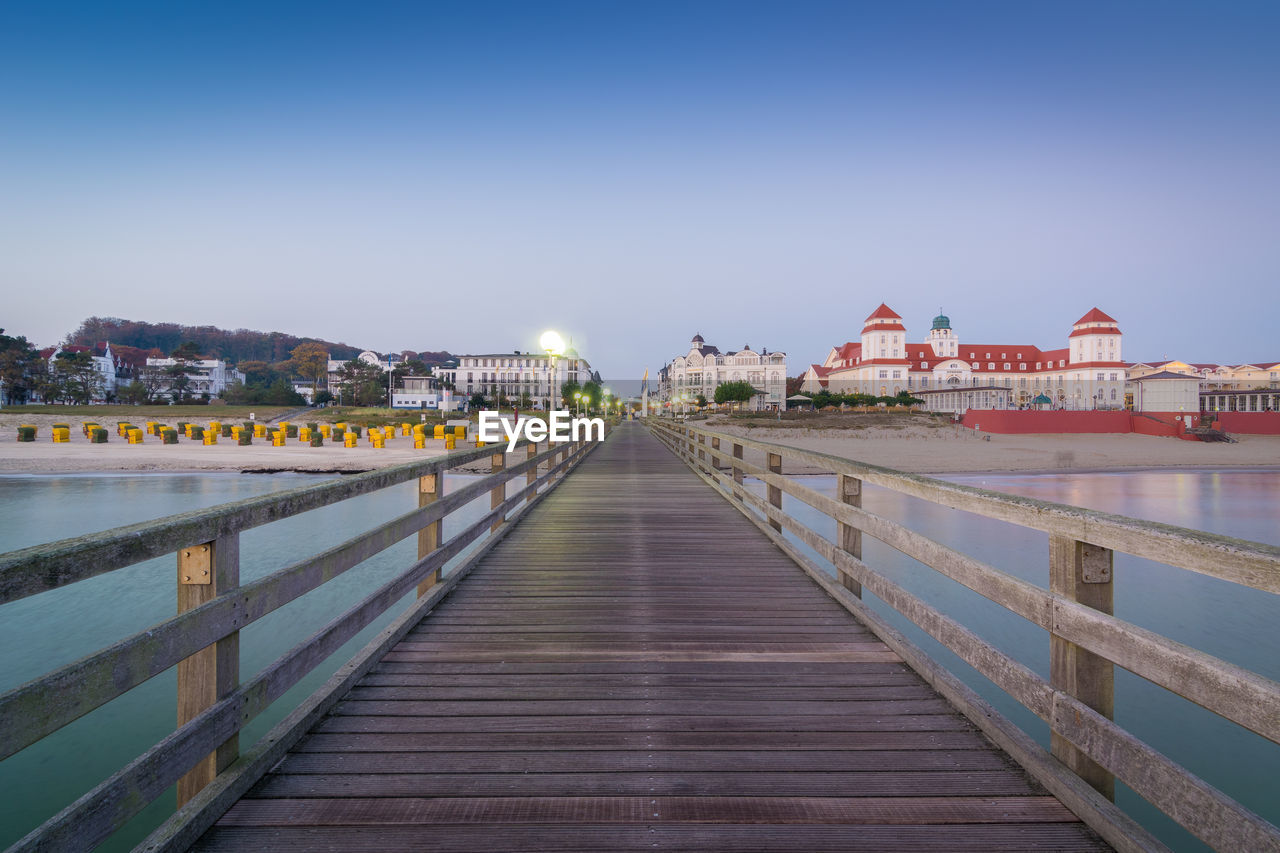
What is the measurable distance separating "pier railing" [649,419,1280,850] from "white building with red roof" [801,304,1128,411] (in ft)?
266

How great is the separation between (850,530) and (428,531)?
2.94m

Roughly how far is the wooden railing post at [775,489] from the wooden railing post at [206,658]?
5.03 m

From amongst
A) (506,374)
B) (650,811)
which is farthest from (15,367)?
(650,811)

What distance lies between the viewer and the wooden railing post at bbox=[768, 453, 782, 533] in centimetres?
660

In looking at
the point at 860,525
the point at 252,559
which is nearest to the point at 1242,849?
the point at 860,525

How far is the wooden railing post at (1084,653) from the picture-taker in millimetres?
2086

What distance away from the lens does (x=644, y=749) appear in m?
2.59

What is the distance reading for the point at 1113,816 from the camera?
6.57 feet

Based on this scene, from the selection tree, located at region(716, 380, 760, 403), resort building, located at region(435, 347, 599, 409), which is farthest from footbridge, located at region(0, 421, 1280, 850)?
resort building, located at region(435, 347, 599, 409)

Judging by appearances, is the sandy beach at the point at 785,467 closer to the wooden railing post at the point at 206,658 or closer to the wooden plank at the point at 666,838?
the wooden railing post at the point at 206,658

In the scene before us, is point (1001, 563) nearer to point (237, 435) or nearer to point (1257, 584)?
point (1257, 584)

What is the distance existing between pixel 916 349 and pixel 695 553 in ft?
340

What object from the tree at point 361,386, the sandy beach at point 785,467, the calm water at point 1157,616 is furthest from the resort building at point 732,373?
the calm water at point 1157,616

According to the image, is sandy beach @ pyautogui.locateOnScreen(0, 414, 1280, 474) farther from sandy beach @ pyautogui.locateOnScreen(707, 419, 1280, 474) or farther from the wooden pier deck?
the wooden pier deck
